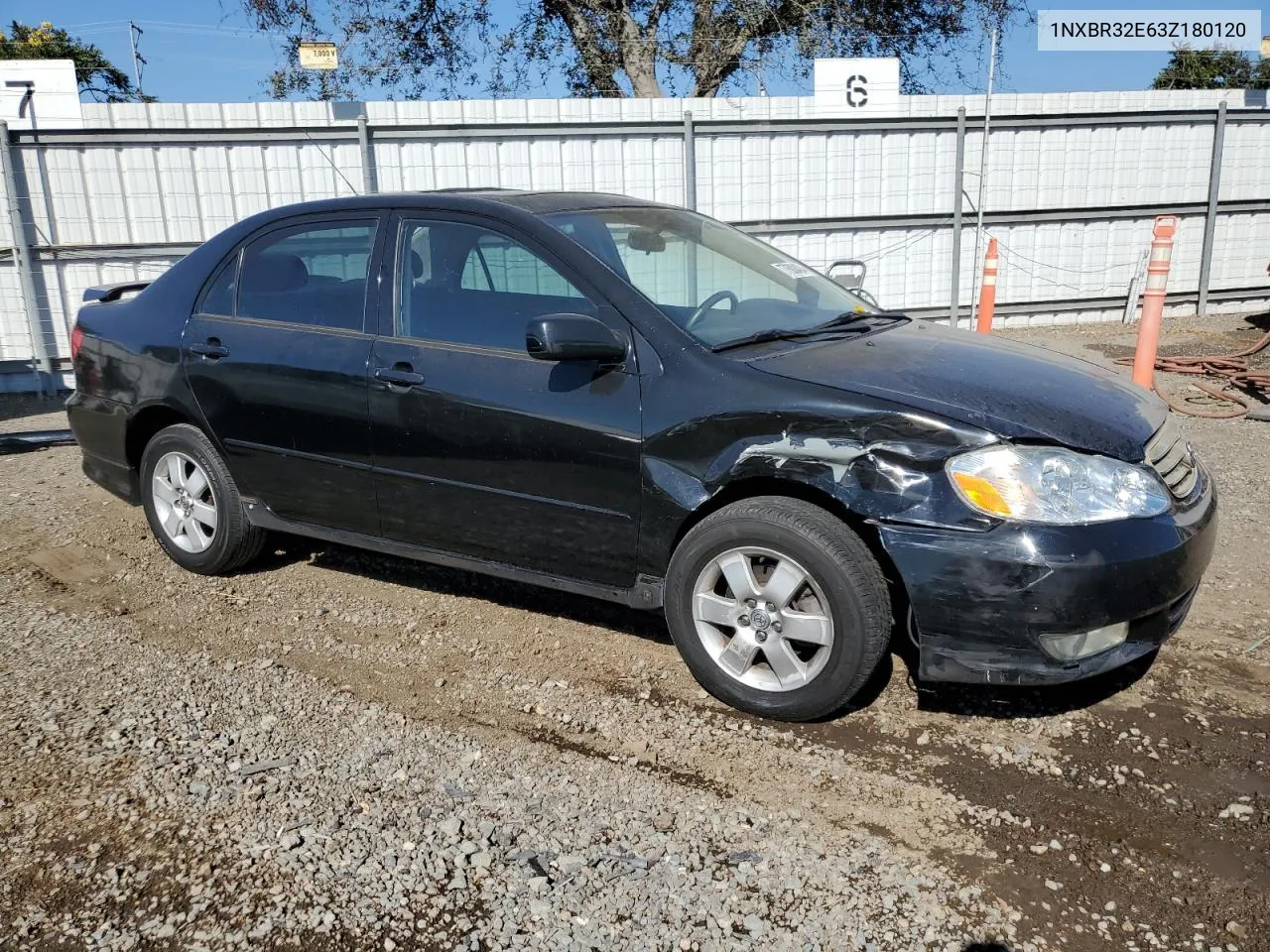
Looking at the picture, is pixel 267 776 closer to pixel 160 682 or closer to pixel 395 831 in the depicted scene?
pixel 395 831

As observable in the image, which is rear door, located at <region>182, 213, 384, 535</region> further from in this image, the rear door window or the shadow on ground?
the shadow on ground

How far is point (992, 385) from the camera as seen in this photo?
11.3 ft

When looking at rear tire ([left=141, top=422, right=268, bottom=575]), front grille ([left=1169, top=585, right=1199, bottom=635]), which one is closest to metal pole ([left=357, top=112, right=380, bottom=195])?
rear tire ([left=141, top=422, right=268, bottom=575])

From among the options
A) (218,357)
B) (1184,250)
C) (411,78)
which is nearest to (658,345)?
(218,357)

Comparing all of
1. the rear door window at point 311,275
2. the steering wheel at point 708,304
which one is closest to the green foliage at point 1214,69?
the steering wheel at point 708,304

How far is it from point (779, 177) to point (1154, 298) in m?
5.47

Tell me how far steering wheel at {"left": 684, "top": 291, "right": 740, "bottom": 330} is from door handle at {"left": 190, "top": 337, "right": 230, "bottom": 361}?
210 centimetres

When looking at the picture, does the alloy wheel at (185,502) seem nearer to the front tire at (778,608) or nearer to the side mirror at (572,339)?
the side mirror at (572,339)

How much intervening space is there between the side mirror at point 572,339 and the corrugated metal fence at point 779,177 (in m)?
7.54

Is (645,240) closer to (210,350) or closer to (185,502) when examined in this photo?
(210,350)

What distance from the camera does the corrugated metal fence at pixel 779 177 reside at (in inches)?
392

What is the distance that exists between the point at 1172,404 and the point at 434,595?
6.14 meters

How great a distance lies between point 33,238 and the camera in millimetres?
9805

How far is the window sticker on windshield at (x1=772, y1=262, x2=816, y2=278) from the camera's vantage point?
4508 mm
